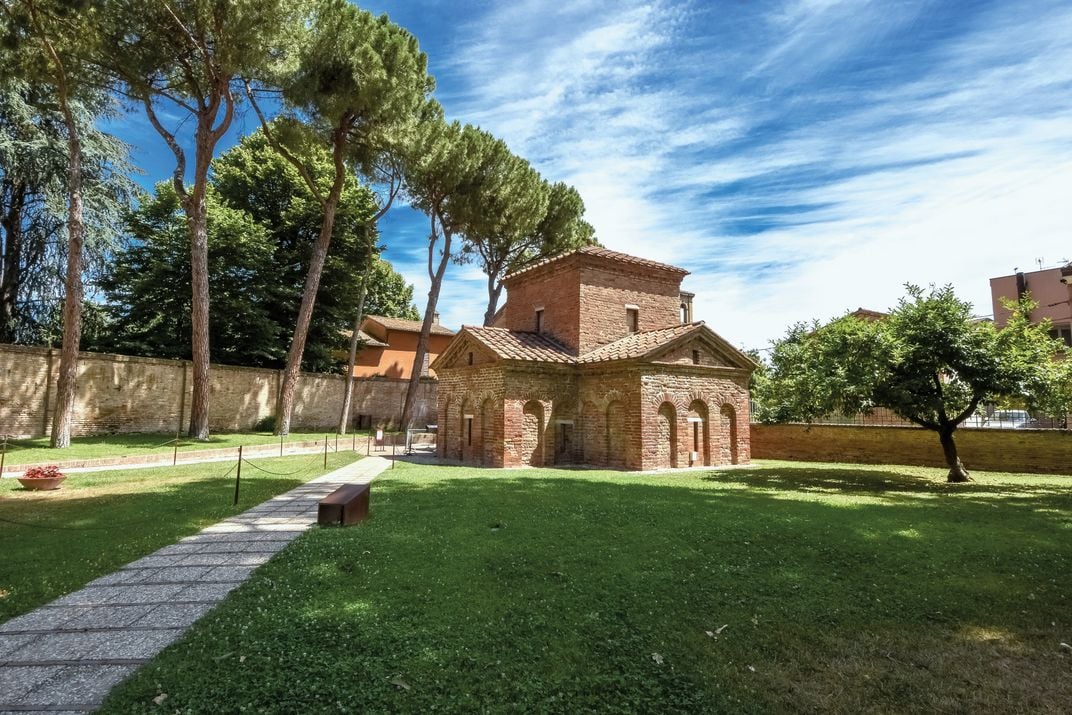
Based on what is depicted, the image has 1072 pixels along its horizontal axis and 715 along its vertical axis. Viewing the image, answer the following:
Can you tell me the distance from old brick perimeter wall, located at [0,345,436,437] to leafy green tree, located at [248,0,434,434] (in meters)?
3.25

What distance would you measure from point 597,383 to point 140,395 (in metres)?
17.7

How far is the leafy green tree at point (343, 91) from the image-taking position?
18953 mm

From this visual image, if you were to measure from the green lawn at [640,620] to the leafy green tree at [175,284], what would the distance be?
20852 millimetres

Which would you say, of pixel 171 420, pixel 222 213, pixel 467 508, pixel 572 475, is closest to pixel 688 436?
pixel 572 475

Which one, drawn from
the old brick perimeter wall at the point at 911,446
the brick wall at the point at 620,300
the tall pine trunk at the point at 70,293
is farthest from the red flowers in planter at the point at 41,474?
the old brick perimeter wall at the point at 911,446

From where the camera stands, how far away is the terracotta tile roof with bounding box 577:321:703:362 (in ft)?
52.6

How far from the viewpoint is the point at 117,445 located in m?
16.9

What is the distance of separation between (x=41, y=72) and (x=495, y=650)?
2220 cm

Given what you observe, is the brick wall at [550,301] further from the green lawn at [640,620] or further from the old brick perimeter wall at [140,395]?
the old brick perimeter wall at [140,395]

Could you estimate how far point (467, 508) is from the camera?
8805 millimetres

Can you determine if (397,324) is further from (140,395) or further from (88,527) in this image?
(88,527)

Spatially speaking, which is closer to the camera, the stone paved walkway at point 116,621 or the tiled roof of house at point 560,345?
the stone paved walkway at point 116,621

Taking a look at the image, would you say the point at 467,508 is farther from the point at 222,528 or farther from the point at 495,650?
the point at 495,650

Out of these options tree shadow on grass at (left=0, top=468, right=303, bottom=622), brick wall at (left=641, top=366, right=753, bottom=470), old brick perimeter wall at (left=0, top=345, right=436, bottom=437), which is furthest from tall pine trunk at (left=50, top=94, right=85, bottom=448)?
brick wall at (left=641, top=366, right=753, bottom=470)
